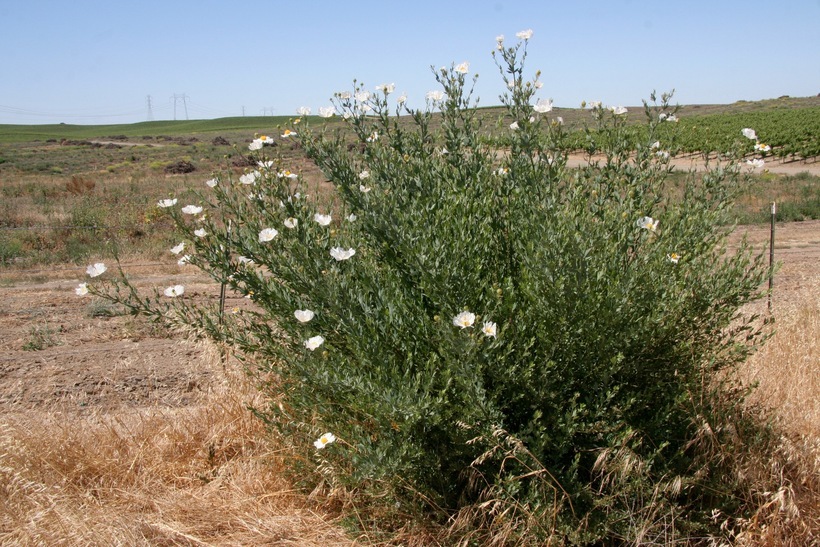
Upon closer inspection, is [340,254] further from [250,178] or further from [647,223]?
[647,223]

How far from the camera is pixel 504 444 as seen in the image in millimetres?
2865

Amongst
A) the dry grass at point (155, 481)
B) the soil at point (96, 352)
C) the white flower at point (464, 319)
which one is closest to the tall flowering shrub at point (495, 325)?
the white flower at point (464, 319)

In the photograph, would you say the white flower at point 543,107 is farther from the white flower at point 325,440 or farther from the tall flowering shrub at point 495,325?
the white flower at point 325,440

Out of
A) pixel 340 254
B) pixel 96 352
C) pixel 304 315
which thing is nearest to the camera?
pixel 304 315

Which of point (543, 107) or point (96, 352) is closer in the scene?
point (543, 107)

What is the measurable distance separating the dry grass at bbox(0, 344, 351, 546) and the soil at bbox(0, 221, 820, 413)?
1.56ft

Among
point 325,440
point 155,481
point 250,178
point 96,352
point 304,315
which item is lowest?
point 96,352

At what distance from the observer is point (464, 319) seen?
264 centimetres

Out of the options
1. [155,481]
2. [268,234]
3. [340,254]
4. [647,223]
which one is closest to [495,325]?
[340,254]

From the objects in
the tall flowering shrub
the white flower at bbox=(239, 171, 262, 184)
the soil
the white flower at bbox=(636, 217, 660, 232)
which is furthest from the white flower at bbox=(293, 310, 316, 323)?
the white flower at bbox=(636, 217, 660, 232)

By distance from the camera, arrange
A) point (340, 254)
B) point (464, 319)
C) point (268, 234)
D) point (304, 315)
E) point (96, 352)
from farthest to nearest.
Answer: point (96, 352) < point (268, 234) < point (340, 254) < point (304, 315) < point (464, 319)

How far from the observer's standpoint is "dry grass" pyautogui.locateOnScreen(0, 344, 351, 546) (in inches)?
124

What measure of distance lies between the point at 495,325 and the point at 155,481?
6.77 ft

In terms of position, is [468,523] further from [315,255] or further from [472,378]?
[315,255]
